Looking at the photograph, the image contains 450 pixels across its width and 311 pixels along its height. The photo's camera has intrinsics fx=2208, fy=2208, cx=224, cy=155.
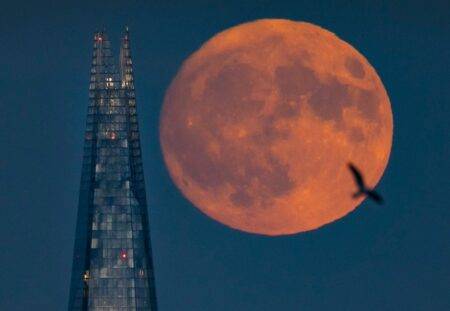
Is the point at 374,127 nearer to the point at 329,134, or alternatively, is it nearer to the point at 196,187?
the point at 329,134

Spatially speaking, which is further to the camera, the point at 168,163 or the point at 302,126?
the point at 168,163

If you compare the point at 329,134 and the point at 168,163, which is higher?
the point at 168,163

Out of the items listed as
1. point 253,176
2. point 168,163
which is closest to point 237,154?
point 253,176

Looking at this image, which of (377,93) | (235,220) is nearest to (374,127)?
(377,93)

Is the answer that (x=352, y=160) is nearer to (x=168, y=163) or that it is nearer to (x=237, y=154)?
(x=237, y=154)

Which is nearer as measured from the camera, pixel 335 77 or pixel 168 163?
pixel 335 77

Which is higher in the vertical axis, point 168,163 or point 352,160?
point 168,163
